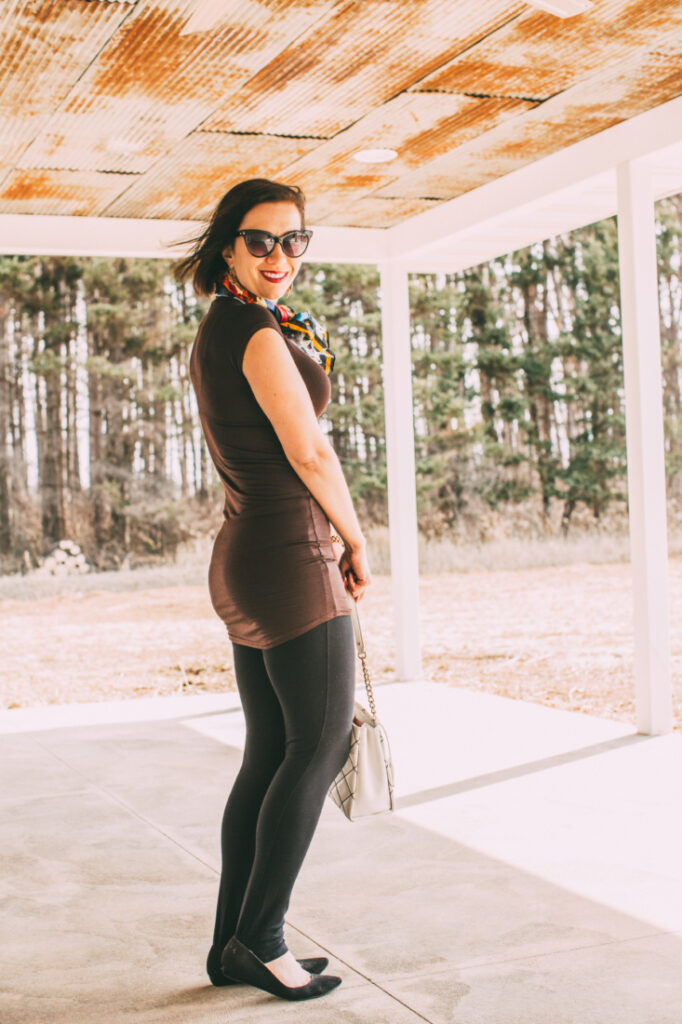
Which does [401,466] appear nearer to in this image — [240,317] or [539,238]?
[539,238]

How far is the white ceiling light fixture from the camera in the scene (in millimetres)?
3363

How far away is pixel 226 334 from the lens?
221 centimetres

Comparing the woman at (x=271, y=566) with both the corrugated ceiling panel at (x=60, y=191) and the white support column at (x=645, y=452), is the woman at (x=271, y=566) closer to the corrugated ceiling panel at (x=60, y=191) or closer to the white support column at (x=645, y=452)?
the white support column at (x=645, y=452)

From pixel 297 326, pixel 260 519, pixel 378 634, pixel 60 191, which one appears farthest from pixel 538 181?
pixel 378 634

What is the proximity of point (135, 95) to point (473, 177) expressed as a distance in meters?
1.92

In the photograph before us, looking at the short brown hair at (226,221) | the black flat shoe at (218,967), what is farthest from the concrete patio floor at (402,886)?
the short brown hair at (226,221)

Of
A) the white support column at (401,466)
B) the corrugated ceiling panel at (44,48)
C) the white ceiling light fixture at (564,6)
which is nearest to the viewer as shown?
the white ceiling light fixture at (564,6)

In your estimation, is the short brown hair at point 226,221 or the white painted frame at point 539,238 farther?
the white painted frame at point 539,238

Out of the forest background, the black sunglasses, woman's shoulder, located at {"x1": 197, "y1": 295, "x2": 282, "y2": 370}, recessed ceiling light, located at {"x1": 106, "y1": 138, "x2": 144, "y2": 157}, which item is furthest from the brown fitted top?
the forest background

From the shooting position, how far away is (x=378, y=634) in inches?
461

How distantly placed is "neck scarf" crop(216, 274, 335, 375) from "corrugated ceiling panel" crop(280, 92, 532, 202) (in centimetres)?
244

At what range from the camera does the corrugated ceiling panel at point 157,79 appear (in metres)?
3.68

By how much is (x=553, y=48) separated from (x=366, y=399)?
9647 mm

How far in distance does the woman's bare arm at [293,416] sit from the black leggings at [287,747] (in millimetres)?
243
